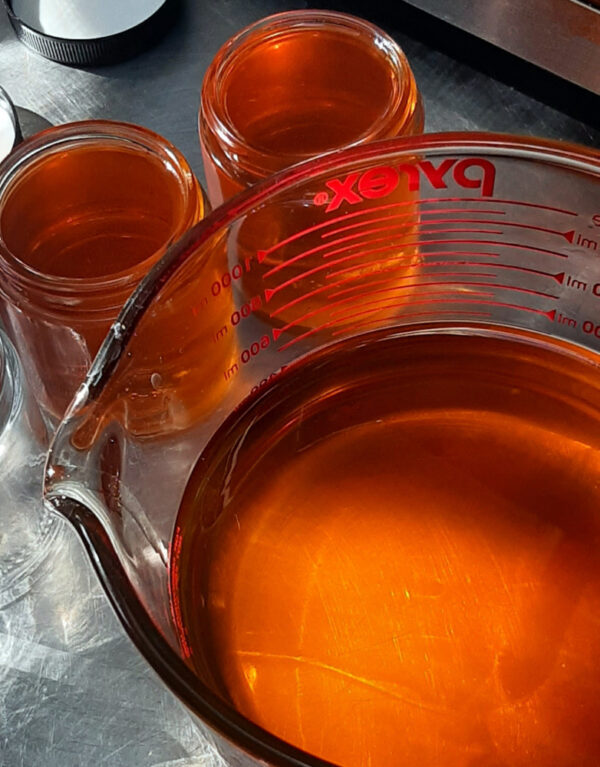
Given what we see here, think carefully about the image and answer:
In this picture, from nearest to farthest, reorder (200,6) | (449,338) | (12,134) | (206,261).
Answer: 1. (206,261)
2. (449,338)
3. (12,134)
4. (200,6)

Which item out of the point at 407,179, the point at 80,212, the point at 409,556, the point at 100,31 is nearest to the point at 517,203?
the point at 407,179

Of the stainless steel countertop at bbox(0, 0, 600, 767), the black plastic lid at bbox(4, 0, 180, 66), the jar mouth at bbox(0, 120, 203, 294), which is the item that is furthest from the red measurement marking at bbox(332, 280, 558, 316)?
the black plastic lid at bbox(4, 0, 180, 66)

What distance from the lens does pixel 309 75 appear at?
0.69 m

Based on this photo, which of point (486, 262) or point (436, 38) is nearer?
point (486, 262)

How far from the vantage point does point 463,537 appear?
0.53 meters

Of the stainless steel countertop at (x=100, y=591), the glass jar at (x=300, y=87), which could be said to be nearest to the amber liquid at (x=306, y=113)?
the glass jar at (x=300, y=87)

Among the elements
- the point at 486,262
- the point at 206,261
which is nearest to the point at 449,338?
the point at 486,262

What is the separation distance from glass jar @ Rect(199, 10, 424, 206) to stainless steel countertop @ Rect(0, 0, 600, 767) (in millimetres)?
131

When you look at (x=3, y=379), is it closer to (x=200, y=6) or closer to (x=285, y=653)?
(x=285, y=653)

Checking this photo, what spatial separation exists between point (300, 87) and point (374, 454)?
0.26m

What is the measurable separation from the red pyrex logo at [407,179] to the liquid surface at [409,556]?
0.09 meters

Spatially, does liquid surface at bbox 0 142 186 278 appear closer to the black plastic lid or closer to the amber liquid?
the amber liquid

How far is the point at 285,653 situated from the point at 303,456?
0.37 ft

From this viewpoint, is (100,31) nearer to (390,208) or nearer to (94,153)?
(94,153)
